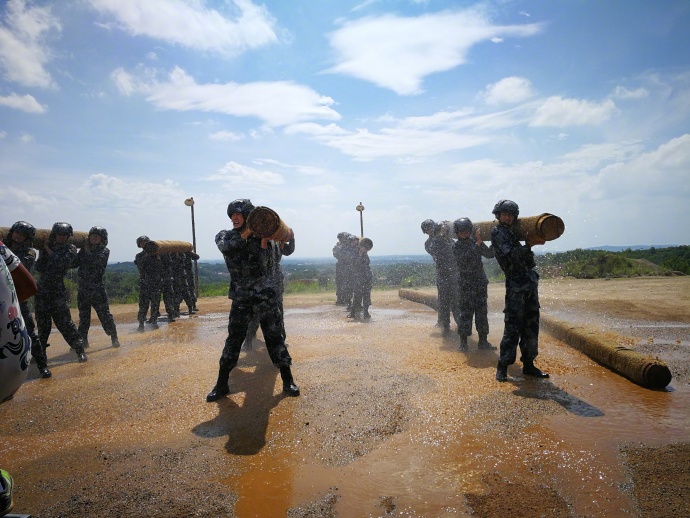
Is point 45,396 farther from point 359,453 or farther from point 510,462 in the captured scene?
point 510,462

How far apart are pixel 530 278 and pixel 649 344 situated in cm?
304

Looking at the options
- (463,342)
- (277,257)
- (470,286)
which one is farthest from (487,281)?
(277,257)

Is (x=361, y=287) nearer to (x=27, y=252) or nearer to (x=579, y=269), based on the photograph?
(x=27, y=252)

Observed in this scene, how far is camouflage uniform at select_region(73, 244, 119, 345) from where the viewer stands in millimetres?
8180

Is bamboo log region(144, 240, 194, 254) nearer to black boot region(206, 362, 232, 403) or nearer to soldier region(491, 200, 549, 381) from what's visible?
black boot region(206, 362, 232, 403)

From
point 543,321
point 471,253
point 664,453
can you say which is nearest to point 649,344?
point 543,321

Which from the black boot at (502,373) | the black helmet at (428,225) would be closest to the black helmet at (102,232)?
the black helmet at (428,225)

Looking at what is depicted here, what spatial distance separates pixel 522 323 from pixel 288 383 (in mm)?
2810

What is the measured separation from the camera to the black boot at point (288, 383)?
4902mm

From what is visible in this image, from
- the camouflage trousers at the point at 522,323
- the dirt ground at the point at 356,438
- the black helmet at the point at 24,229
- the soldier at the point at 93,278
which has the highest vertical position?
the black helmet at the point at 24,229

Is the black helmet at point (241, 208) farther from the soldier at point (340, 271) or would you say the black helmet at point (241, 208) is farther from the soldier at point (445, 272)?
the soldier at point (340, 271)

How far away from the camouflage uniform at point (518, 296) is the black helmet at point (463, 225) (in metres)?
1.70

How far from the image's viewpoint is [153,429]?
4172mm

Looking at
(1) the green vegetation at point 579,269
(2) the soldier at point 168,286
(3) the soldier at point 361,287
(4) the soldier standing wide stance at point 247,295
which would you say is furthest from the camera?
(1) the green vegetation at point 579,269
